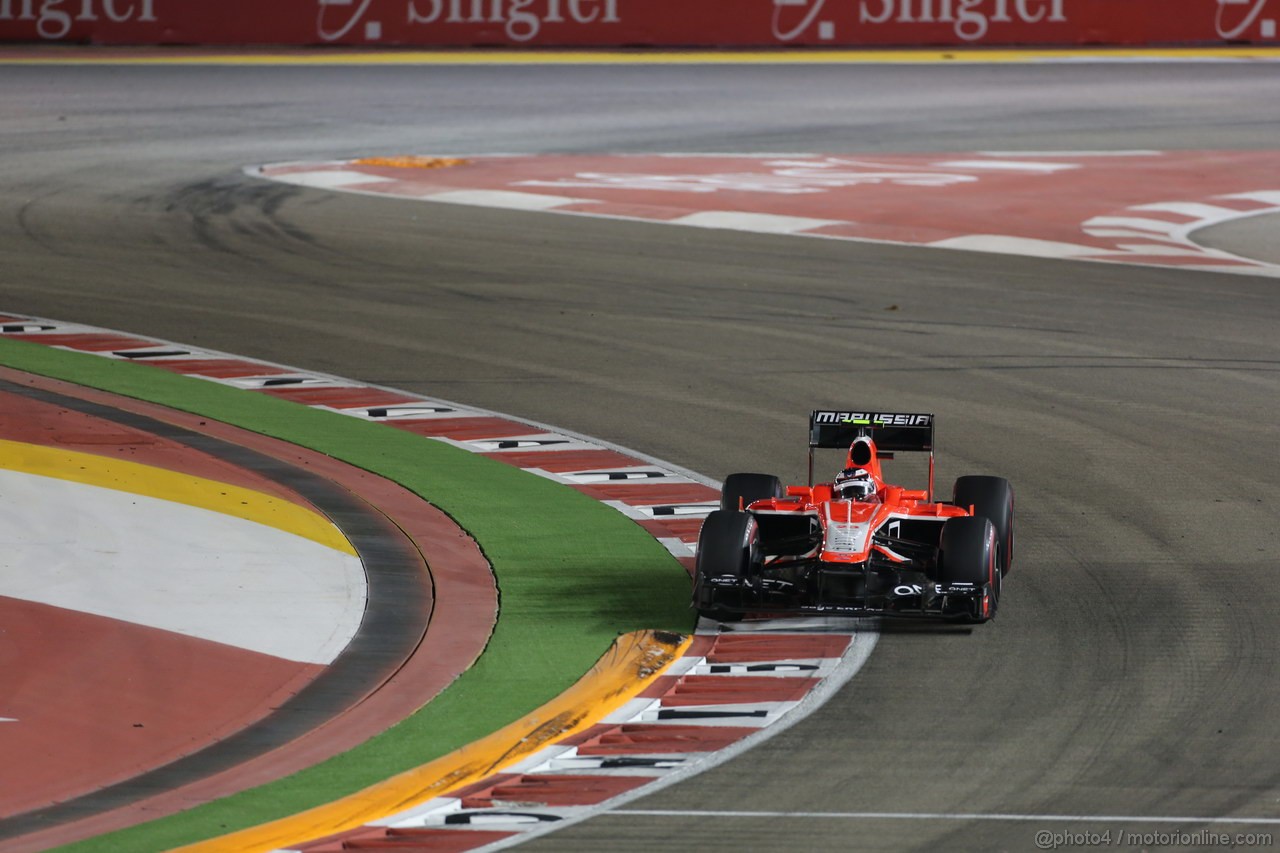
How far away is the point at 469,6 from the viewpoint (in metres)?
35.5

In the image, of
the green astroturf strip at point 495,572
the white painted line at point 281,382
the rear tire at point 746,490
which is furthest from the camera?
the white painted line at point 281,382

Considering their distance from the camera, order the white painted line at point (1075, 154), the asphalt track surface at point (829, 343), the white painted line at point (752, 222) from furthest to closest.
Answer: the white painted line at point (1075, 154) < the white painted line at point (752, 222) < the asphalt track surface at point (829, 343)

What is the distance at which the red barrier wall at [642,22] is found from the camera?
34.8 meters

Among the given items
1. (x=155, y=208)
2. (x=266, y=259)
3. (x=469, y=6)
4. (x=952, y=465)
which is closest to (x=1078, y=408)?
(x=952, y=465)

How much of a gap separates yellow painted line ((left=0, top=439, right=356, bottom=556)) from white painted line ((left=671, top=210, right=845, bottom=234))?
35.5 feet

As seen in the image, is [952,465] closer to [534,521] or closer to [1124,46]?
[534,521]

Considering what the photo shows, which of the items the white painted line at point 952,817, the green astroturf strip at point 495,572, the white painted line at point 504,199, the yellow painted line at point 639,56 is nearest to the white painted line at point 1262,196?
the white painted line at point 504,199

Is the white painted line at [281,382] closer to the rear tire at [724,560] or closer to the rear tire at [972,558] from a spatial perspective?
the rear tire at [724,560]

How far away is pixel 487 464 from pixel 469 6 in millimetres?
24623

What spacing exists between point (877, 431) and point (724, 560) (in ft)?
4.59

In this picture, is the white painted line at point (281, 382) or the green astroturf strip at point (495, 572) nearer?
the green astroturf strip at point (495, 572)

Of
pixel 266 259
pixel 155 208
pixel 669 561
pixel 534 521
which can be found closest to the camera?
pixel 669 561

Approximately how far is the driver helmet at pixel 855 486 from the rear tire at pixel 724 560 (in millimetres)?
455

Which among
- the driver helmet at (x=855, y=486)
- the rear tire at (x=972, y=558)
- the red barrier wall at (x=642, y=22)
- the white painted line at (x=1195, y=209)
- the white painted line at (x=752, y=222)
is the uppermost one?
the red barrier wall at (x=642, y=22)
